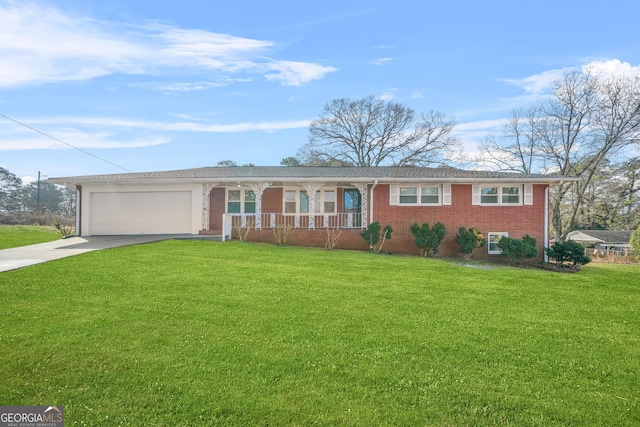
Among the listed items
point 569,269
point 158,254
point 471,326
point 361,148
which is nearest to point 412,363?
point 471,326

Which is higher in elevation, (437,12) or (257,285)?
(437,12)

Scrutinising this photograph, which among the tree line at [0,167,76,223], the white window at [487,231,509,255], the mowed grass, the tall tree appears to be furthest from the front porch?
the tall tree

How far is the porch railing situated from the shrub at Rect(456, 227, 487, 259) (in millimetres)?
4056

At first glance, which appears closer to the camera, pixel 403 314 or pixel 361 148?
pixel 403 314

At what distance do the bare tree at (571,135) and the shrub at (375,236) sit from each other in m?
17.0

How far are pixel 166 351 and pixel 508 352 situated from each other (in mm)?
3898

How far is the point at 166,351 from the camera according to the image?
4.23m

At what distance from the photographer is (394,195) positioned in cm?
1609

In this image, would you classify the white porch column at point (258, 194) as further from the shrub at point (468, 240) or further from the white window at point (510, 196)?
the white window at point (510, 196)

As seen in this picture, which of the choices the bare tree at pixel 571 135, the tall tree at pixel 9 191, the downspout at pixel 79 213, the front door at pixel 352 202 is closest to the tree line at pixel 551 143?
the bare tree at pixel 571 135

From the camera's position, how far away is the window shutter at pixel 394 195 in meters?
16.1

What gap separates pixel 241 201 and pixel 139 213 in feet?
15.1

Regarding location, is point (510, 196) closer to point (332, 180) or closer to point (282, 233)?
point (332, 180)

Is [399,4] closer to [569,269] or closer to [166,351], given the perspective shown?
[569,269]
